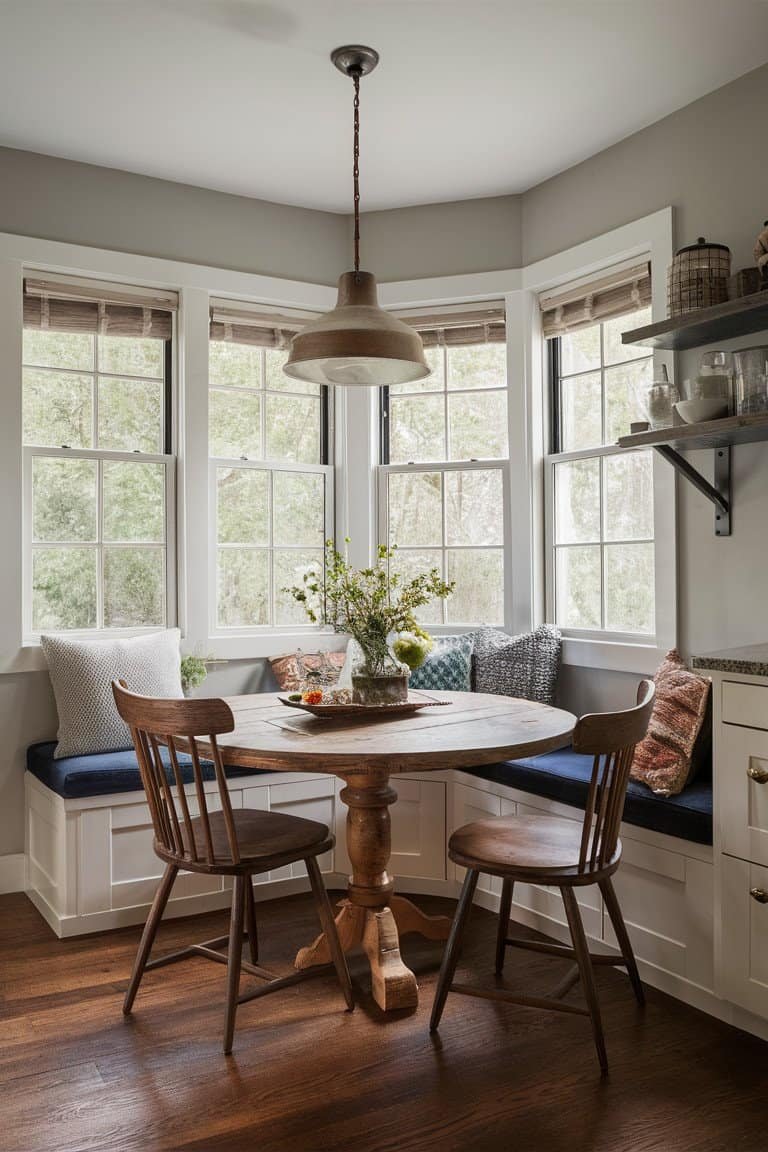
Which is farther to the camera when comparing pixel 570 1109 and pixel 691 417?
pixel 691 417

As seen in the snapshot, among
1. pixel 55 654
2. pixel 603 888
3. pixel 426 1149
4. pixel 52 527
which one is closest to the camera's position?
pixel 426 1149

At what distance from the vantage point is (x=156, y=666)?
362cm

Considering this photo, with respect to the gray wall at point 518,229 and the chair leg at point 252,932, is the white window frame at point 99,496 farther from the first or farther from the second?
the chair leg at point 252,932

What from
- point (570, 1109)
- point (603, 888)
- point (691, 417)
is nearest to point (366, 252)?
point (691, 417)

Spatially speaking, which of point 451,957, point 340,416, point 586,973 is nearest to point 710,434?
point 586,973

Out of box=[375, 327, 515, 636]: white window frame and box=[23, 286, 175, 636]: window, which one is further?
box=[375, 327, 515, 636]: white window frame

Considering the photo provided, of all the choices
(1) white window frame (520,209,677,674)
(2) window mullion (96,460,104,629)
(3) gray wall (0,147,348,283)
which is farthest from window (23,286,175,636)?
(1) white window frame (520,209,677,674)

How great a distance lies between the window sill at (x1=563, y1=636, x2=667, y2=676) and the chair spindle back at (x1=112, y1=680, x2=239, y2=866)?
1.76m

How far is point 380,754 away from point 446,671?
1.58 meters

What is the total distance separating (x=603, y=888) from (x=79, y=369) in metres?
2.87

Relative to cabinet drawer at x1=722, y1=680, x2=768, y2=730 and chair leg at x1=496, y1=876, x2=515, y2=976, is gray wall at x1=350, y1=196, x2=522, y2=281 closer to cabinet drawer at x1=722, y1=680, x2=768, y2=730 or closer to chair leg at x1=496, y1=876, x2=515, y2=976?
cabinet drawer at x1=722, y1=680, x2=768, y2=730

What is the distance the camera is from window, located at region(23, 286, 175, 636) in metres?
3.77

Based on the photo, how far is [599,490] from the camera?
3848 millimetres

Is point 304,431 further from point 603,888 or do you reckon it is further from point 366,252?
point 603,888
